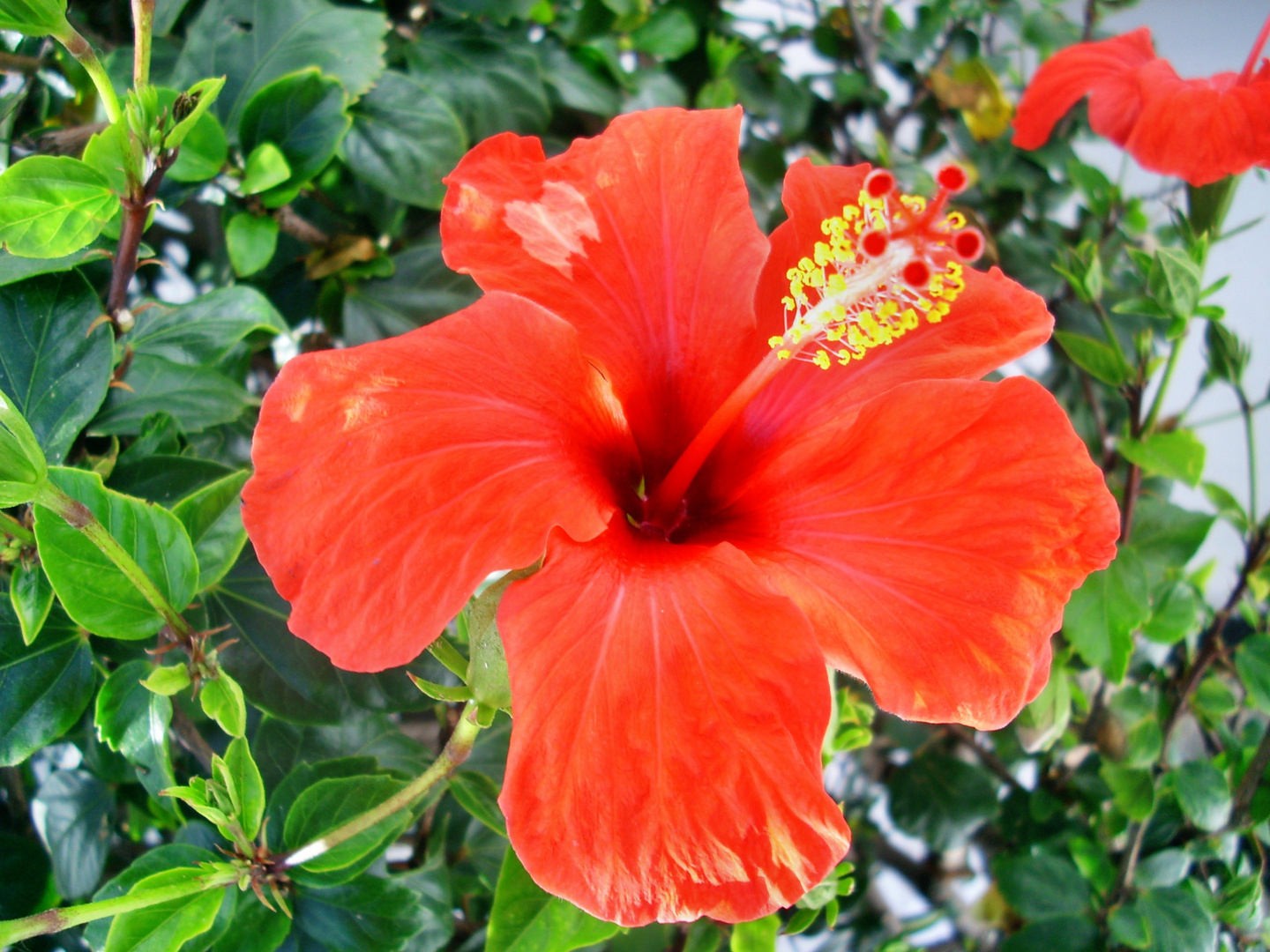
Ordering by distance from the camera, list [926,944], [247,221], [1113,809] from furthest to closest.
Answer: [926,944], [1113,809], [247,221]

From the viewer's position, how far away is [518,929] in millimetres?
618

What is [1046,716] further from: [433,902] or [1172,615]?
[433,902]

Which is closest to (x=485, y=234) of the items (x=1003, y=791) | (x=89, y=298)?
(x=89, y=298)

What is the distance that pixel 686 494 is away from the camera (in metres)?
0.74

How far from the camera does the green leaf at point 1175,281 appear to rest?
0.86 m

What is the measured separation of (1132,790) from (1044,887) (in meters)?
0.17

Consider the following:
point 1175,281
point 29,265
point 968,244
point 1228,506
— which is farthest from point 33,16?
point 1228,506

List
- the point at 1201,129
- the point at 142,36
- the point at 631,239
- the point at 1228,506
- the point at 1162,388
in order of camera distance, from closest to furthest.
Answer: the point at 142,36, the point at 631,239, the point at 1201,129, the point at 1162,388, the point at 1228,506

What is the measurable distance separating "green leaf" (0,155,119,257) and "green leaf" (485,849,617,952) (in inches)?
20.2

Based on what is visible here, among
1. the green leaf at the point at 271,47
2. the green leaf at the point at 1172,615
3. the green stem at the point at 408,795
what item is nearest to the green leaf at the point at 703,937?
the green stem at the point at 408,795

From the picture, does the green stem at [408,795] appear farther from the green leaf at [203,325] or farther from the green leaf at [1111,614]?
the green leaf at [1111,614]

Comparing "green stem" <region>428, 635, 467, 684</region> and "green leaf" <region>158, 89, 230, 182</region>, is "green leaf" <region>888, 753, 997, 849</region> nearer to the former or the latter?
"green stem" <region>428, 635, 467, 684</region>

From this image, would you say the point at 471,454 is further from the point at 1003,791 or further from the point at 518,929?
the point at 1003,791

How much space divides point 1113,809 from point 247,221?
119cm
